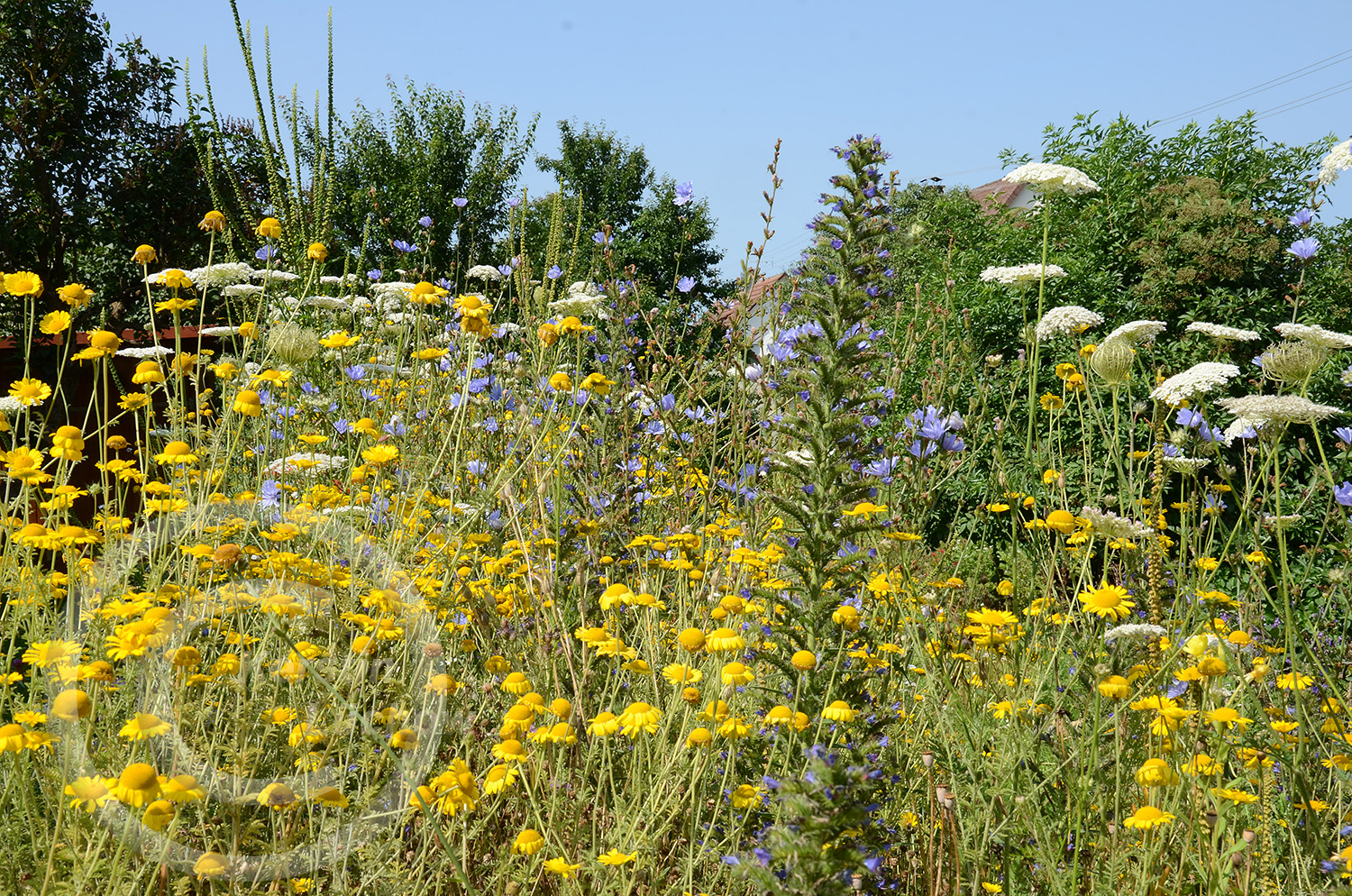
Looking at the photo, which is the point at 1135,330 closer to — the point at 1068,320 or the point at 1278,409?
the point at 1068,320

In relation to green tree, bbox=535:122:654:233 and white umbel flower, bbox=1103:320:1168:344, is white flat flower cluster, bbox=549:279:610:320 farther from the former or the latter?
green tree, bbox=535:122:654:233

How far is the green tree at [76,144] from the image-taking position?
6.48 metres

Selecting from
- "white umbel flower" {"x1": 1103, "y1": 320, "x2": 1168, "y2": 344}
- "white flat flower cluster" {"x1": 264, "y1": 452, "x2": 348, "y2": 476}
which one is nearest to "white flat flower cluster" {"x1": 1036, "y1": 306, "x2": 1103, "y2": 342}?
"white umbel flower" {"x1": 1103, "y1": 320, "x2": 1168, "y2": 344}

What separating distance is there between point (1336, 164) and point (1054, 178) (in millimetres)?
862

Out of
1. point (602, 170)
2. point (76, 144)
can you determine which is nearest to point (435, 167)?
point (602, 170)

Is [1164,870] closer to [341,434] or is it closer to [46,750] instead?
[46,750]

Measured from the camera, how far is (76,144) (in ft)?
22.4

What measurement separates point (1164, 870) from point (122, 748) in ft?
7.44

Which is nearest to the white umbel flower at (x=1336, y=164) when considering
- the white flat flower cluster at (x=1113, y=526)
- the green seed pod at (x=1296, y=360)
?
the green seed pod at (x=1296, y=360)

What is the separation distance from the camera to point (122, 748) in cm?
177

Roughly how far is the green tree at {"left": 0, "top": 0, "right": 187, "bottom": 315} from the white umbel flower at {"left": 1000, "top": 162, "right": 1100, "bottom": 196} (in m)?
6.30

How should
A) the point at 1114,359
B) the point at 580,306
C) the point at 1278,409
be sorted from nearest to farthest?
1. the point at 1278,409
2. the point at 1114,359
3. the point at 580,306

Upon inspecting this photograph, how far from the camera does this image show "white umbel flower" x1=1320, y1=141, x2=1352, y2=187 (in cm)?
271

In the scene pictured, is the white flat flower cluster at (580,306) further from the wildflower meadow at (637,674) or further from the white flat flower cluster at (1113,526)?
the white flat flower cluster at (1113,526)
